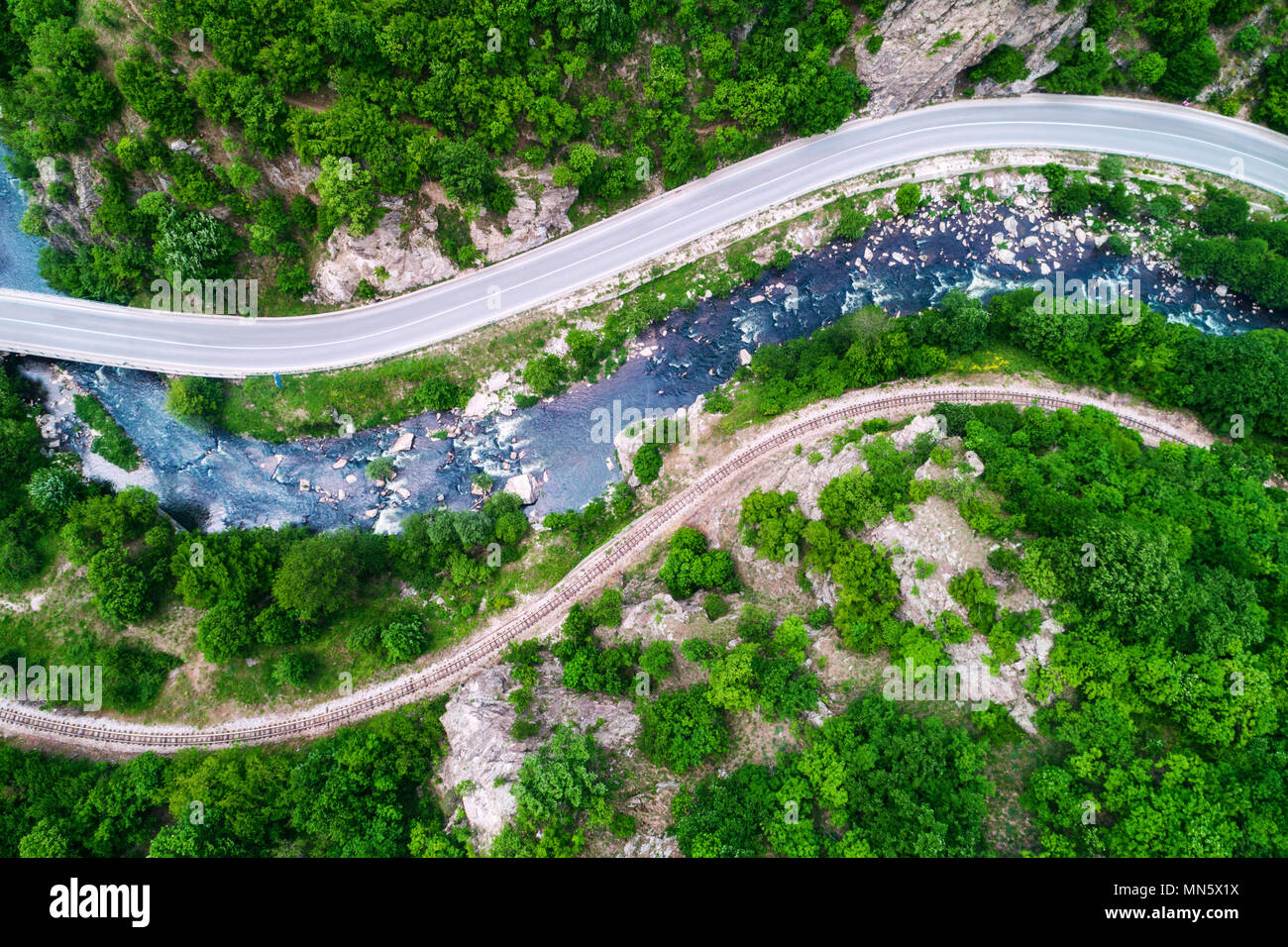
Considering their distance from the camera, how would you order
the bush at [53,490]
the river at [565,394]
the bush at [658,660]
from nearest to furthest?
1. the bush at [658,660]
2. the bush at [53,490]
3. the river at [565,394]

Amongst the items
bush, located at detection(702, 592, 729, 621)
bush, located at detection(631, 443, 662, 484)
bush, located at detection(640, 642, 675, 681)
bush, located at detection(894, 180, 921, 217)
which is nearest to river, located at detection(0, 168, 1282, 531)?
bush, located at detection(894, 180, 921, 217)

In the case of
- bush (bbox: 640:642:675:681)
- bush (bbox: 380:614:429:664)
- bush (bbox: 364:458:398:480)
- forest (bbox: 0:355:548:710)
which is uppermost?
bush (bbox: 364:458:398:480)

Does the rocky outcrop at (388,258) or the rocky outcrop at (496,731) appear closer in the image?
the rocky outcrop at (496,731)

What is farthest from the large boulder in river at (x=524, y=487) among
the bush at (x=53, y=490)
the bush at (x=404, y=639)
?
the bush at (x=53, y=490)

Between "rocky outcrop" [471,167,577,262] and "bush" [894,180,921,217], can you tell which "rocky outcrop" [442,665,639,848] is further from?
"bush" [894,180,921,217]

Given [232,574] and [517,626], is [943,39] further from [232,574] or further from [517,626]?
[232,574]

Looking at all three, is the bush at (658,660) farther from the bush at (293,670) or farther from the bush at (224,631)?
the bush at (224,631)
